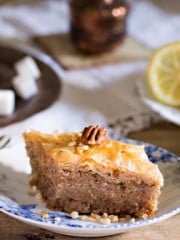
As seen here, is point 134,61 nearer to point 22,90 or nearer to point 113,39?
point 113,39

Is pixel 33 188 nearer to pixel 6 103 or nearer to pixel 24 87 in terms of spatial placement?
pixel 6 103

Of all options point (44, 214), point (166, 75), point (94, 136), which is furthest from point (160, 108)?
point (44, 214)

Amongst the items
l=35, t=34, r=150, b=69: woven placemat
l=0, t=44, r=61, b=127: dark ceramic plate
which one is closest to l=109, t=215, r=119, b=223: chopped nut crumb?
l=0, t=44, r=61, b=127: dark ceramic plate

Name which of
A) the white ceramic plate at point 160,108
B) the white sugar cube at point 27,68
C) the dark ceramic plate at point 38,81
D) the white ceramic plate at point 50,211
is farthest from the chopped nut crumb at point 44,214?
the white sugar cube at point 27,68

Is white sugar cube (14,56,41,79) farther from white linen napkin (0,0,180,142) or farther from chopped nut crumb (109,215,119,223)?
chopped nut crumb (109,215,119,223)

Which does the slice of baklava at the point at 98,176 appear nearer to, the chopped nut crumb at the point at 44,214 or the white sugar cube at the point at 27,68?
the chopped nut crumb at the point at 44,214

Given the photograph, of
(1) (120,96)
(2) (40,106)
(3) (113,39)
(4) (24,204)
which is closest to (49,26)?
(3) (113,39)
